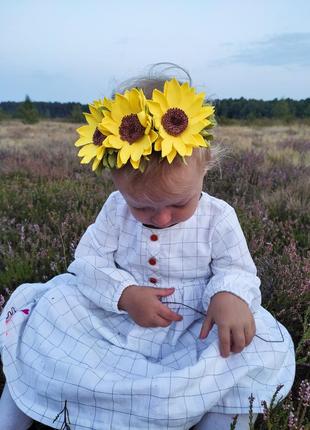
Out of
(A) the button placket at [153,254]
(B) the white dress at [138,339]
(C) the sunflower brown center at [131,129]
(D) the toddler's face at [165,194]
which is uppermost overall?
(C) the sunflower brown center at [131,129]

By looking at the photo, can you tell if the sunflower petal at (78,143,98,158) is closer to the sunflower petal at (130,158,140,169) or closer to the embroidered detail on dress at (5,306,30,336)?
the sunflower petal at (130,158,140,169)

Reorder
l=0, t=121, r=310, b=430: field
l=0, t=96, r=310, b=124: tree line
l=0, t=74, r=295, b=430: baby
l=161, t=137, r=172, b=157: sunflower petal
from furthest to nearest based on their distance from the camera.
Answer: l=0, t=96, r=310, b=124: tree line, l=0, t=121, r=310, b=430: field, l=0, t=74, r=295, b=430: baby, l=161, t=137, r=172, b=157: sunflower petal

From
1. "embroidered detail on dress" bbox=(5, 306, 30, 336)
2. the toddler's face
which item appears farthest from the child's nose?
"embroidered detail on dress" bbox=(5, 306, 30, 336)

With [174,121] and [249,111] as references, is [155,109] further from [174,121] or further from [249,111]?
[249,111]

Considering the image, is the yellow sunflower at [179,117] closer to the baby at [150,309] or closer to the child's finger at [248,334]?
the baby at [150,309]

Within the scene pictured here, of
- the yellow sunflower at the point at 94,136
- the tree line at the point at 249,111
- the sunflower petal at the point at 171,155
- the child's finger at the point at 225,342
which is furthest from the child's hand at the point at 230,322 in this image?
the tree line at the point at 249,111

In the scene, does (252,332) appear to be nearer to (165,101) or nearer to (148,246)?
(148,246)

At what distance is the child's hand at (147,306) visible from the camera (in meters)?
1.99

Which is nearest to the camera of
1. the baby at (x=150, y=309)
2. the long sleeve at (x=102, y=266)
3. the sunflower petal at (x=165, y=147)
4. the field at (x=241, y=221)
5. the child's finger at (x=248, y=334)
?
the sunflower petal at (x=165, y=147)

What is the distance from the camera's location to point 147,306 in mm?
1990

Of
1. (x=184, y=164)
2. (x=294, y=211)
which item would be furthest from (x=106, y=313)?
(x=294, y=211)

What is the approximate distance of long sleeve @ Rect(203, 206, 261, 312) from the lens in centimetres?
200

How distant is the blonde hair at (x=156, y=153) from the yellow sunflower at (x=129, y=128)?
0.20ft

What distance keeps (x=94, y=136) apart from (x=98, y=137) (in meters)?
0.03
